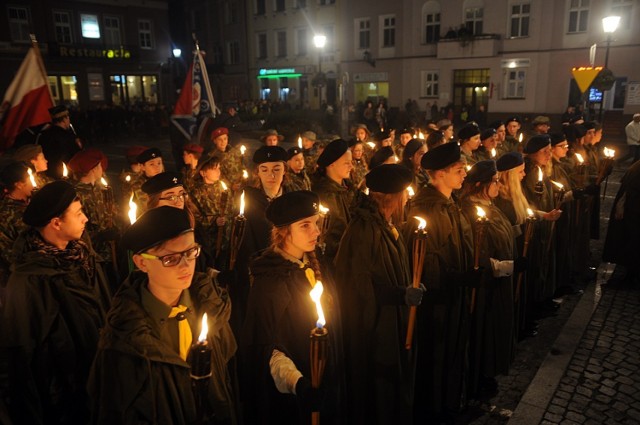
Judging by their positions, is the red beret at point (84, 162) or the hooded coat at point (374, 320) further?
the red beret at point (84, 162)

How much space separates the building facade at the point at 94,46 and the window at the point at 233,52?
7781mm

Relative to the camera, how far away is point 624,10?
2730 cm

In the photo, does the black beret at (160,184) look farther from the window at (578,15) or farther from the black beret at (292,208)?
the window at (578,15)

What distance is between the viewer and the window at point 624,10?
2697 centimetres

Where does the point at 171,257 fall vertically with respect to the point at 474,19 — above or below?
below

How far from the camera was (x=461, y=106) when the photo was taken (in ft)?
111

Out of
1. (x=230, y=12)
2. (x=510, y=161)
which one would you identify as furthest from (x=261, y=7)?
(x=510, y=161)

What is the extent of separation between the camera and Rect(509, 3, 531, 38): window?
30.7 m

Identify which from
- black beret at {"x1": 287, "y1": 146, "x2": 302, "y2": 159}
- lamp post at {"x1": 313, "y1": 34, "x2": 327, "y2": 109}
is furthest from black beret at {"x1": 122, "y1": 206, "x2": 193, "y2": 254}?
lamp post at {"x1": 313, "y1": 34, "x2": 327, "y2": 109}

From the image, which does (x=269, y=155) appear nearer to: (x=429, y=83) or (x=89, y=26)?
(x=429, y=83)

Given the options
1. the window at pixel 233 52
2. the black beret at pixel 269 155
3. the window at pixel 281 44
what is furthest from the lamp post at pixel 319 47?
the black beret at pixel 269 155

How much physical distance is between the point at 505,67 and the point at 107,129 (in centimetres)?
2478

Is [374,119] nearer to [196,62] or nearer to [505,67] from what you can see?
[505,67]

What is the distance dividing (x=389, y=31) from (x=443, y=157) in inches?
1401
